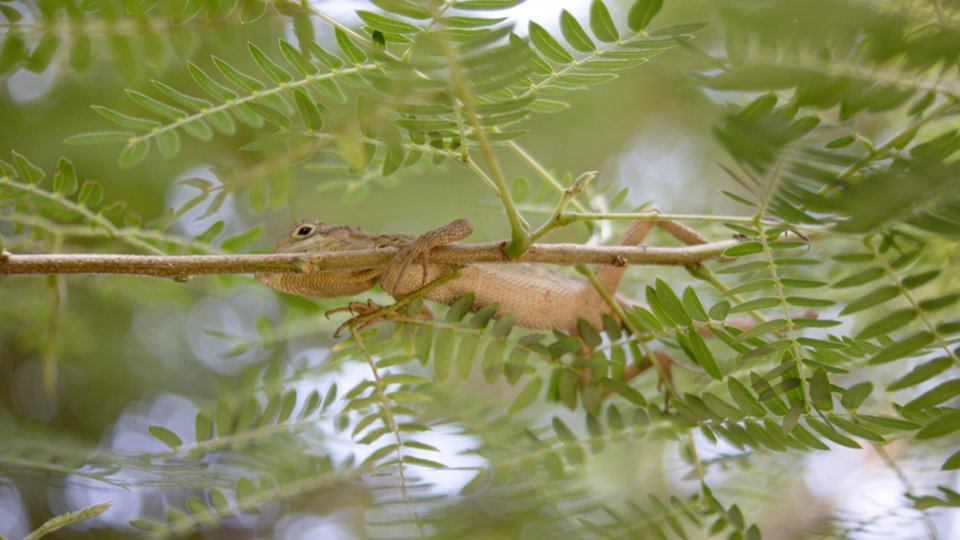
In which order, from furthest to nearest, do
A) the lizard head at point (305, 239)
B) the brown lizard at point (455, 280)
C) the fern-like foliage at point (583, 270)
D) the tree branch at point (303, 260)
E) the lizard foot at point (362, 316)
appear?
the lizard head at point (305, 239) < the brown lizard at point (455, 280) < the lizard foot at point (362, 316) < the tree branch at point (303, 260) < the fern-like foliage at point (583, 270)

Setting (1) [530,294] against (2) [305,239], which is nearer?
(2) [305,239]

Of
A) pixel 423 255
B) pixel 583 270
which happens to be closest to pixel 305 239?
pixel 423 255

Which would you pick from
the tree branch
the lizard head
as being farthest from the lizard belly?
the tree branch


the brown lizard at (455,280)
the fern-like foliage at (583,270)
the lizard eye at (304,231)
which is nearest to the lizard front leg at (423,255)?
the brown lizard at (455,280)

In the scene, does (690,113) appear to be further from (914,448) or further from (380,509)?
(380,509)

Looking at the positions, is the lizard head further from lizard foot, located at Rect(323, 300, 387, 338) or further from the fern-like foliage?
lizard foot, located at Rect(323, 300, 387, 338)

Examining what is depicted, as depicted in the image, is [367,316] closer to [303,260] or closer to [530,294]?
[303,260]

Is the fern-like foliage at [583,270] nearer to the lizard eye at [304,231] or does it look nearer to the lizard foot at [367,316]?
the lizard foot at [367,316]

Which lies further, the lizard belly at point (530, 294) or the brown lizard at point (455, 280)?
the lizard belly at point (530, 294)
